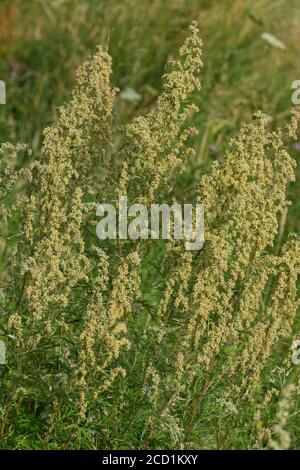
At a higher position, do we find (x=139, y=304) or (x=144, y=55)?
(x=144, y=55)

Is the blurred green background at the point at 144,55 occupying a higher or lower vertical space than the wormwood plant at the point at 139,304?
higher

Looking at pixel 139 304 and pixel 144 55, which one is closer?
pixel 139 304

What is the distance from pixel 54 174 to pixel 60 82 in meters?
4.34

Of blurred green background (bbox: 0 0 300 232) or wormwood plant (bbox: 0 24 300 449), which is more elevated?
blurred green background (bbox: 0 0 300 232)

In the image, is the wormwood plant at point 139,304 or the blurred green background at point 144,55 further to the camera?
the blurred green background at point 144,55

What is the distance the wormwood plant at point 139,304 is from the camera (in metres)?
3.58

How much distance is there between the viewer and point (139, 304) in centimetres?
376

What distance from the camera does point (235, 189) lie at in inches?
146

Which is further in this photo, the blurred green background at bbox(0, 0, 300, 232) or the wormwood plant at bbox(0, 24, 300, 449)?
the blurred green background at bbox(0, 0, 300, 232)

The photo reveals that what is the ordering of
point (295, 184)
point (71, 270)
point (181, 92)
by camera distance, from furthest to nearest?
1. point (295, 184)
2. point (181, 92)
3. point (71, 270)

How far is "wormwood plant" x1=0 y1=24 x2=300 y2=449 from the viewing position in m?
3.58
